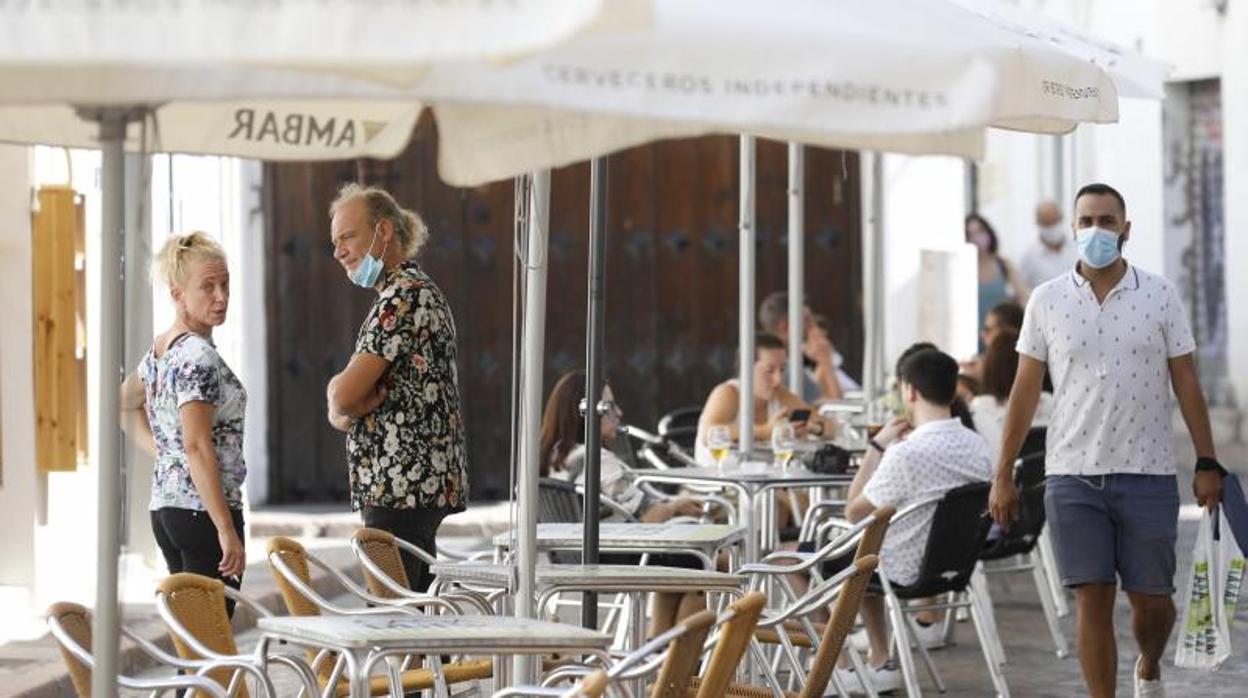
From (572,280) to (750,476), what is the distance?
9801mm

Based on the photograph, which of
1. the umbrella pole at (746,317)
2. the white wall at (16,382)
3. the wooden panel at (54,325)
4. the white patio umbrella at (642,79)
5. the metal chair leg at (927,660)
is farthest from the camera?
the wooden panel at (54,325)

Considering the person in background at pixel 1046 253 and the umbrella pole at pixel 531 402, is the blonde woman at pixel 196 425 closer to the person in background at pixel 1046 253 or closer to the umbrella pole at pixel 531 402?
the umbrella pole at pixel 531 402

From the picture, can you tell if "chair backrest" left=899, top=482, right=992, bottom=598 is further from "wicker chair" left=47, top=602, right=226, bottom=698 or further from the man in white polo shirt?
"wicker chair" left=47, top=602, right=226, bottom=698

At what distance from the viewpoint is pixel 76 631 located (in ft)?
19.6

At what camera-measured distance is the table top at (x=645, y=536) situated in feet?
26.7

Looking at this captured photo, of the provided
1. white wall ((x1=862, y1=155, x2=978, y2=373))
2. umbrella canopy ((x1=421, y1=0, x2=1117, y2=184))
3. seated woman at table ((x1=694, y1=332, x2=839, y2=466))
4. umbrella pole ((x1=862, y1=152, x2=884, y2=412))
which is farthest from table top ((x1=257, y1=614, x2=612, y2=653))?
white wall ((x1=862, y1=155, x2=978, y2=373))

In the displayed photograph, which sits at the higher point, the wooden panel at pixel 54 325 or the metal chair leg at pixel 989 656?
the wooden panel at pixel 54 325

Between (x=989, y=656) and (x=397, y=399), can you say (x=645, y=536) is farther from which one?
(x=989, y=656)

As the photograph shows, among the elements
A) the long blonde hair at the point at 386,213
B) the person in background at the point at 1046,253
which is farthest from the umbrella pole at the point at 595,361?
the person in background at the point at 1046,253

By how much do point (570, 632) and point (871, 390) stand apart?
372 inches

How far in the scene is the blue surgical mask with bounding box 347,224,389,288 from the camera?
8.10m

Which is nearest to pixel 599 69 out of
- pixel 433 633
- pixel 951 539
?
pixel 433 633

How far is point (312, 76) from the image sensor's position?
4453 mm

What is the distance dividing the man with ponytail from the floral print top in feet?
1.05
